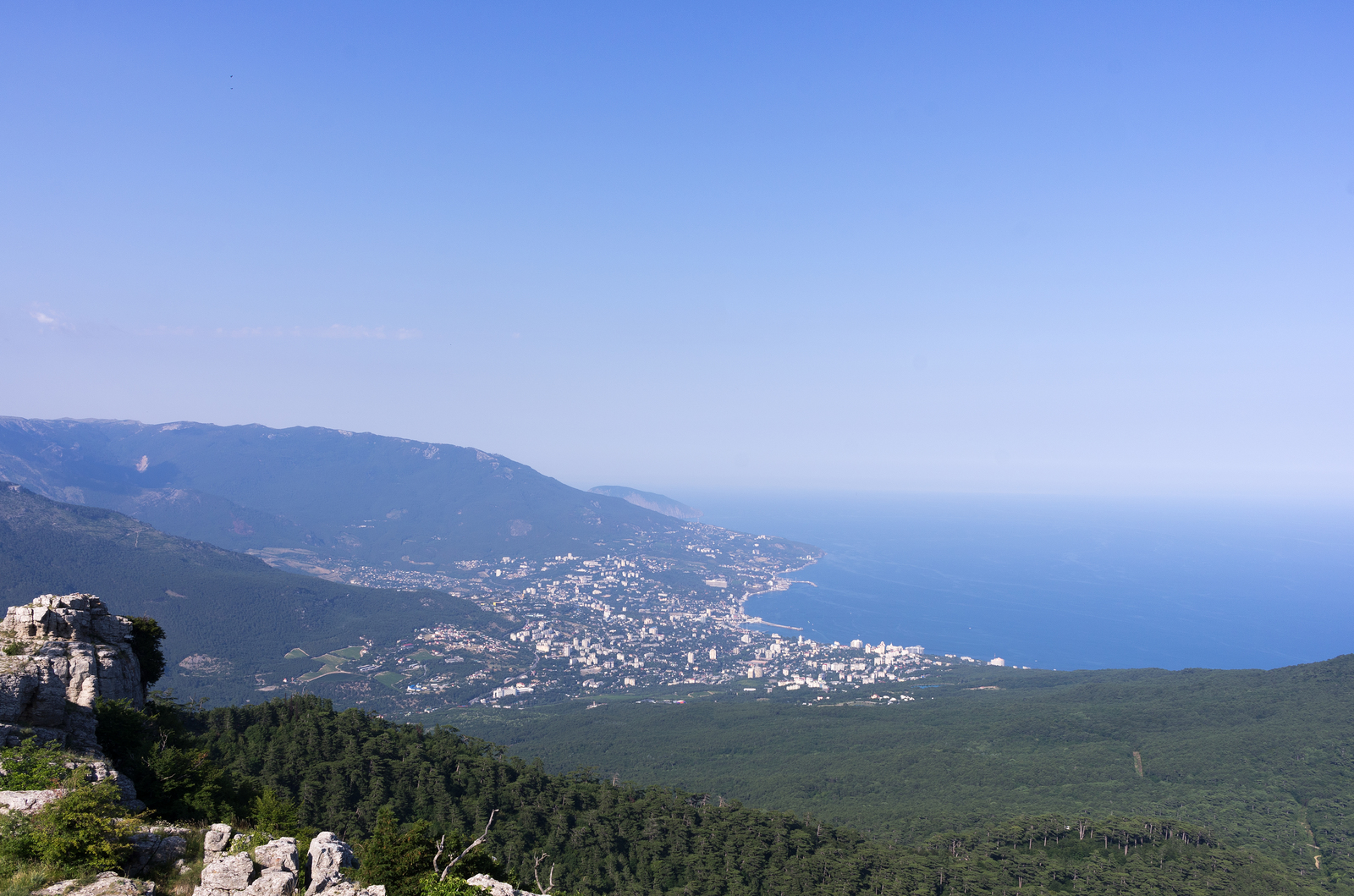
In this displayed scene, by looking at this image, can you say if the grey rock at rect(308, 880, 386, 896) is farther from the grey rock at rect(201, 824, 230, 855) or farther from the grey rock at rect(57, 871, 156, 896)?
the grey rock at rect(57, 871, 156, 896)

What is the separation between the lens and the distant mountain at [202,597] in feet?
320

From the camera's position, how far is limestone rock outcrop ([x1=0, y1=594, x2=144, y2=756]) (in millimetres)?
14328

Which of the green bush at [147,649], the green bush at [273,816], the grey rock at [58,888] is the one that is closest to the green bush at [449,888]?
the grey rock at [58,888]

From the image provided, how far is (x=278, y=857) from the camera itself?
11359mm

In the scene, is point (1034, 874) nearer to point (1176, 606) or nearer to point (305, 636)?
point (305, 636)

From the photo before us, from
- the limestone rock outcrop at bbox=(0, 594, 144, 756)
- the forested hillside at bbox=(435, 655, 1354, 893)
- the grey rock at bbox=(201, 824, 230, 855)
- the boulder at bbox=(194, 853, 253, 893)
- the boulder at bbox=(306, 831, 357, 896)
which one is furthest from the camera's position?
the forested hillside at bbox=(435, 655, 1354, 893)

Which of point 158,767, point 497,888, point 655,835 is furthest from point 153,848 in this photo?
point 655,835

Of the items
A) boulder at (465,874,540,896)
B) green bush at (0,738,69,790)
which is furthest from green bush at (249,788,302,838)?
boulder at (465,874,540,896)

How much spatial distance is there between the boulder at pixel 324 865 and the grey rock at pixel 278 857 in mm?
276

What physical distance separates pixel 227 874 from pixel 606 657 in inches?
4301

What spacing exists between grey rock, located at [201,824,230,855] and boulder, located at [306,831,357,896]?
1.45m

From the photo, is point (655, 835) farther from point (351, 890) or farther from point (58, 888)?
point (58, 888)

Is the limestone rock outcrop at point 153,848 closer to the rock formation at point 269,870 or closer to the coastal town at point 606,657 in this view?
the rock formation at point 269,870

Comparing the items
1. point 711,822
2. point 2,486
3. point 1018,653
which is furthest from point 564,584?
point 711,822
